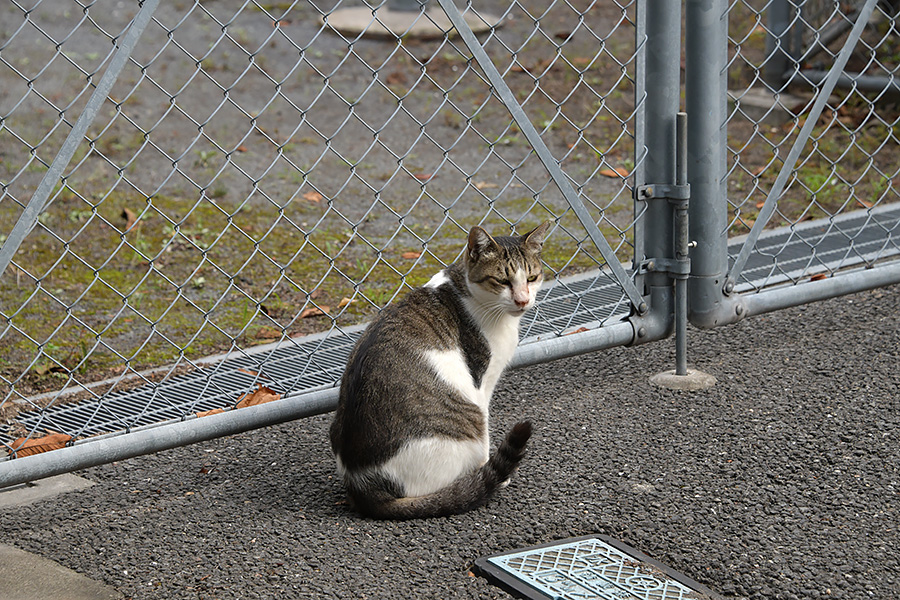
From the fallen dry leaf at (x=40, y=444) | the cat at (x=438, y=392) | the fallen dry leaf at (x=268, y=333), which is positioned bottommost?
the fallen dry leaf at (x=268, y=333)

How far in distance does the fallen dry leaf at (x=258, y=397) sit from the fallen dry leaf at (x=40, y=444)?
Answer: 0.56 m

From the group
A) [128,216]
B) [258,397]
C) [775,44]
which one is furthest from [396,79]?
[258,397]

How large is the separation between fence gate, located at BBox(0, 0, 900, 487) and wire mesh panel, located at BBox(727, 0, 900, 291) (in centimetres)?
3

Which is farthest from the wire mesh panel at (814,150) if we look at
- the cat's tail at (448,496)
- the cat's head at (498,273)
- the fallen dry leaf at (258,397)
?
the fallen dry leaf at (258,397)

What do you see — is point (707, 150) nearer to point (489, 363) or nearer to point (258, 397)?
point (489, 363)

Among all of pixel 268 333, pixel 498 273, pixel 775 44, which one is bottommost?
pixel 268 333

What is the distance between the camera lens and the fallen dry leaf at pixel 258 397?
3.28m

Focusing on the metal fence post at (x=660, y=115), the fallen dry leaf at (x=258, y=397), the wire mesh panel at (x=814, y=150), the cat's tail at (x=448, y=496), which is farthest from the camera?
the wire mesh panel at (x=814, y=150)

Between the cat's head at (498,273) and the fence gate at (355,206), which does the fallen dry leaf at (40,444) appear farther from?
the cat's head at (498,273)

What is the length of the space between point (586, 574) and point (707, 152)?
66.9 inches

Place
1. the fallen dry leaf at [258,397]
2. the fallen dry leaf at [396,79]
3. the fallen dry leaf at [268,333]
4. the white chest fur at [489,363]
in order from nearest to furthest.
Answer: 1. the white chest fur at [489,363]
2. the fallen dry leaf at [258,397]
3. the fallen dry leaf at [268,333]
4. the fallen dry leaf at [396,79]

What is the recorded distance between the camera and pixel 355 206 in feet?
18.8

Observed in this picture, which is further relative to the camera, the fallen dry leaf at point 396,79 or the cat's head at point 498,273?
the fallen dry leaf at point 396,79

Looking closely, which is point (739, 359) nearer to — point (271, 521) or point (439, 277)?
point (439, 277)
